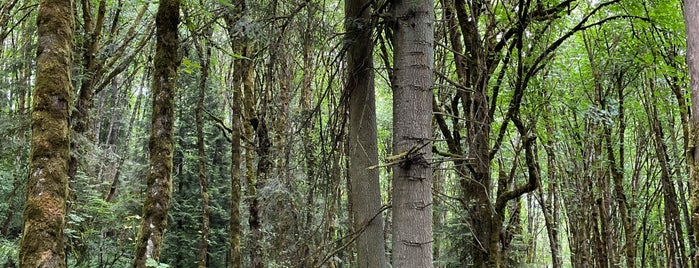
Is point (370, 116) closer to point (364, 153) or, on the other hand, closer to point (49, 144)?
point (364, 153)

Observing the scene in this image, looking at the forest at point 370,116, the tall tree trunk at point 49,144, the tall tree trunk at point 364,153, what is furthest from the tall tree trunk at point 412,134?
the tall tree trunk at point 49,144

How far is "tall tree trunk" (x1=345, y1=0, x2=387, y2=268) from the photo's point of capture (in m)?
3.59

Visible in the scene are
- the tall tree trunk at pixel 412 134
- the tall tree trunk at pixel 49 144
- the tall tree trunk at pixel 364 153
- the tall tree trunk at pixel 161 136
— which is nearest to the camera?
the tall tree trunk at pixel 412 134

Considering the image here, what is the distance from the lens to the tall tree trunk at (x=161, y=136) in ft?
14.4

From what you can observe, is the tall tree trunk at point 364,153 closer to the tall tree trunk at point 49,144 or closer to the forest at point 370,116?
the forest at point 370,116

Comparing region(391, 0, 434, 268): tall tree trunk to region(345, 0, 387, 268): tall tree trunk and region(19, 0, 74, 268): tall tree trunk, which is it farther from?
region(19, 0, 74, 268): tall tree trunk

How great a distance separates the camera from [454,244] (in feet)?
39.0

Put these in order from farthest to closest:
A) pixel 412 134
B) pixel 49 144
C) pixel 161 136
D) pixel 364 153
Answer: pixel 161 136, pixel 364 153, pixel 49 144, pixel 412 134

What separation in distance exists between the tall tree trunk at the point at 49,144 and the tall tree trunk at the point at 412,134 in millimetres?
2197

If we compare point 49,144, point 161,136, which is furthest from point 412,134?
point 161,136

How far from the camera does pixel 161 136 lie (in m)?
4.62

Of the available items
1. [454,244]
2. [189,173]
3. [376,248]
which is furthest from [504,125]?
[189,173]

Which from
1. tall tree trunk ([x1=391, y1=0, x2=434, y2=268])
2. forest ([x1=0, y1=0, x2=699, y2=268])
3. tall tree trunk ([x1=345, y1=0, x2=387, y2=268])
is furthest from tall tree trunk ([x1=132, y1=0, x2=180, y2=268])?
tall tree trunk ([x1=391, y1=0, x2=434, y2=268])

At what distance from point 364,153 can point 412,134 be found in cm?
81
